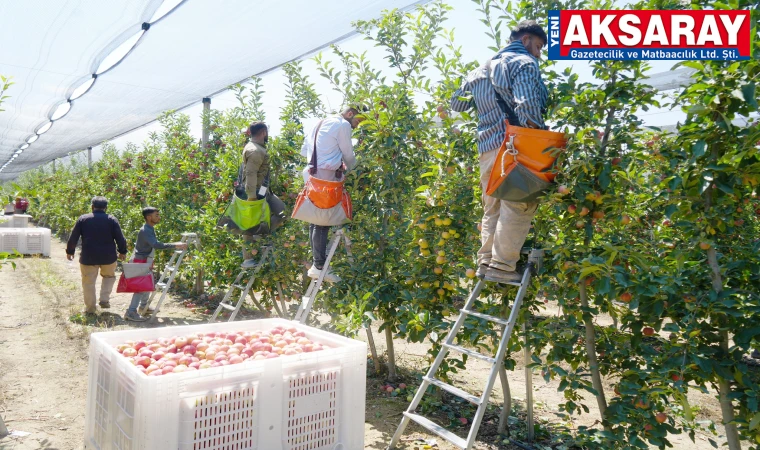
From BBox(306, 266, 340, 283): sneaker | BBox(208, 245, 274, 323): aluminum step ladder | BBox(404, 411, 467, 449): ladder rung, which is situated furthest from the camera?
BBox(208, 245, 274, 323): aluminum step ladder

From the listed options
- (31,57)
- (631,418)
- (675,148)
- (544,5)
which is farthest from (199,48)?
(631,418)

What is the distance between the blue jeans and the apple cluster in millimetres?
4587

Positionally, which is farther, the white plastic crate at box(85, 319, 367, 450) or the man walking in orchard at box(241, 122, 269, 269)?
the man walking in orchard at box(241, 122, 269, 269)

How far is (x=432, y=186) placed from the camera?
390 centimetres

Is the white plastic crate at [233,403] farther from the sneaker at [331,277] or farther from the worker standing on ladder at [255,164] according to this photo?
the worker standing on ladder at [255,164]

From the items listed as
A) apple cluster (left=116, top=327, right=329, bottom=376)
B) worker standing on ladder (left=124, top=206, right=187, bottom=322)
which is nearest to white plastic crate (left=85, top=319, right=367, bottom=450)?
apple cluster (left=116, top=327, right=329, bottom=376)

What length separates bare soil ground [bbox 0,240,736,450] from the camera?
3.67 meters

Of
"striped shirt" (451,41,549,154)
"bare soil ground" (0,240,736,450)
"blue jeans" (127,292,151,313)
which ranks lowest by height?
"bare soil ground" (0,240,736,450)

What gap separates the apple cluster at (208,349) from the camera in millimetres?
2529

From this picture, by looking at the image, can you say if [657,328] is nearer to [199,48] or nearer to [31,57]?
[199,48]

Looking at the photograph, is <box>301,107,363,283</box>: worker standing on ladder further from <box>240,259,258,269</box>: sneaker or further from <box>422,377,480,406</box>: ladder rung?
<box>422,377,480,406</box>: ladder rung

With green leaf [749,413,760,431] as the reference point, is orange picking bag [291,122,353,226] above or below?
above

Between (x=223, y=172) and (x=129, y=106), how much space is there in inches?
217

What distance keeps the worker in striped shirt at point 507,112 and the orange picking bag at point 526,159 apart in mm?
109
